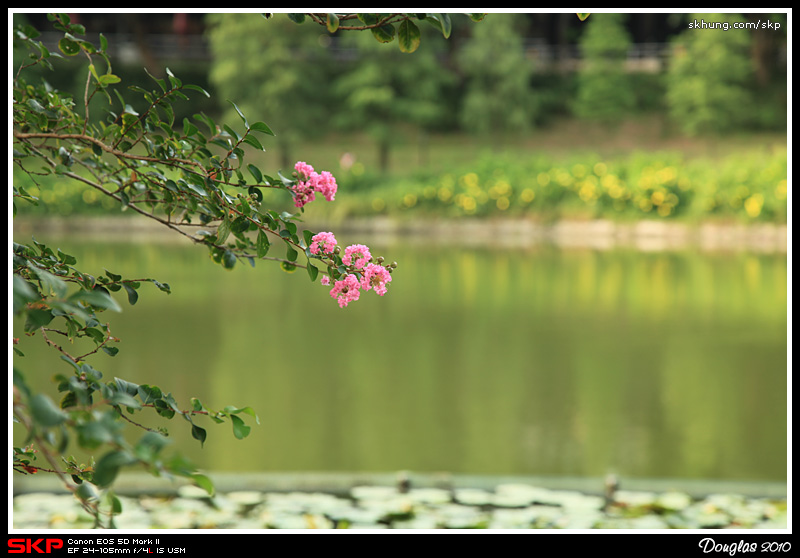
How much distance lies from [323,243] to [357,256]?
0.14 feet

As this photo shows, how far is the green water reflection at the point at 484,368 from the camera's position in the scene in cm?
309

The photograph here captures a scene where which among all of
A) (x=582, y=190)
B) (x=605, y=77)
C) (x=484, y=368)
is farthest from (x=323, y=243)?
(x=605, y=77)

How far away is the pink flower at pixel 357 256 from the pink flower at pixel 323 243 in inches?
0.7

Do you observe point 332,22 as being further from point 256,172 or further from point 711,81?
point 711,81

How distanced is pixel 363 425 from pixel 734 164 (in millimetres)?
9632

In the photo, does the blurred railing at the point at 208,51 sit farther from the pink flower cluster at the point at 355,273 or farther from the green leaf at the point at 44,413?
the green leaf at the point at 44,413

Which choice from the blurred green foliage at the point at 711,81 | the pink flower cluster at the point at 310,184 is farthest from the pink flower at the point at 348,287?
the blurred green foliage at the point at 711,81

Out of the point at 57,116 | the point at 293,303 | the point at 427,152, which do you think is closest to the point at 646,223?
the point at 427,152

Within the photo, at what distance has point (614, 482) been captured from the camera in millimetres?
2248

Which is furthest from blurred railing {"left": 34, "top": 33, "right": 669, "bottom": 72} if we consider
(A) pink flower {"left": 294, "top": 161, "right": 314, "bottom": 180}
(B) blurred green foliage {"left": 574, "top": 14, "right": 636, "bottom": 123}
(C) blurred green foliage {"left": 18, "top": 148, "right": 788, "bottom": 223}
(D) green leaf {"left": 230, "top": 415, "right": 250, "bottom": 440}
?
(D) green leaf {"left": 230, "top": 415, "right": 250, "bottom": 440}

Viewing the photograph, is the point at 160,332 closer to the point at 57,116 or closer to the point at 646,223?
the point at 57,116
